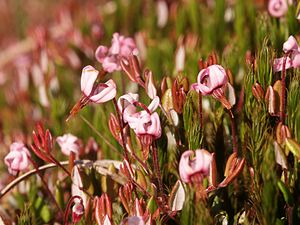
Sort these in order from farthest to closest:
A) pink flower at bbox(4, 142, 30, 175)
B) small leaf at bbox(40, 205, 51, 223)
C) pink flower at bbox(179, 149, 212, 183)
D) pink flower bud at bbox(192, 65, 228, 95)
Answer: small leaf at bbox(40, 205, 51, 223), pink flower at bbox(4, 142, 30, 175), pink flower bud at bbox(192, 65, 228, 95), pink flower at bbox(179, 149, 212, 183)

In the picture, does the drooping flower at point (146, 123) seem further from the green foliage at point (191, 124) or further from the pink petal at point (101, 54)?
the pink petal at point (101, 54)

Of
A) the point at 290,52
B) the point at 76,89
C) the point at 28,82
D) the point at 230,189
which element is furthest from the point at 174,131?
the point at 28,82

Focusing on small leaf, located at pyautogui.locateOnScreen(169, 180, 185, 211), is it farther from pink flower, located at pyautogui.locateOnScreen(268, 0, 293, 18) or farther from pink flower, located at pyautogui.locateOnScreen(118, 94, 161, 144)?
pink flower, located at pyautogui.locateOnScreen(268, 0, 293, 18)

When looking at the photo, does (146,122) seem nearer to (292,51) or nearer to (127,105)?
(127,105)

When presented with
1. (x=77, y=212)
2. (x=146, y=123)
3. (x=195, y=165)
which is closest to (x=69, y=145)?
(x=77, y=212)

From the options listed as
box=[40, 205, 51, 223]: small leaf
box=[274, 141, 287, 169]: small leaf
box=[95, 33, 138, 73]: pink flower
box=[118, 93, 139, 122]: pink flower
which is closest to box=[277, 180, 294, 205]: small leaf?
box=[274, 141, 287, 169]: small leaf
